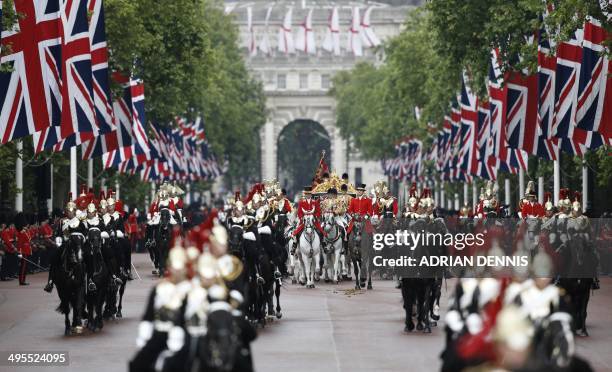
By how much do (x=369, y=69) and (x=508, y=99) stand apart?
3832 inches

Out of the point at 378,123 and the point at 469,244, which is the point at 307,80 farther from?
the point at 469,244

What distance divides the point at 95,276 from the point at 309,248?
11.5 meters

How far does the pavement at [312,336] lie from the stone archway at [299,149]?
154 metres

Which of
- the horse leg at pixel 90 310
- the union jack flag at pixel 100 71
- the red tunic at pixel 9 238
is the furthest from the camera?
the red tunic at pixel 9 238

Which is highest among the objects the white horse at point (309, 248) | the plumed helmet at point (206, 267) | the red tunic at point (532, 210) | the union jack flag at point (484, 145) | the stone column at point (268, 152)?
the stone column at point (268, 152)

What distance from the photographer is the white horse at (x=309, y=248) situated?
3878cm

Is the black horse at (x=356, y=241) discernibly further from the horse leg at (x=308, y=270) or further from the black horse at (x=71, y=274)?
the black horse at (x=71, y=274)

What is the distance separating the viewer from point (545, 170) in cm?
5681

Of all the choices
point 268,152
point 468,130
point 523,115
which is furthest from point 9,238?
point 268,152

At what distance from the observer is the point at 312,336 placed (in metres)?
27.1

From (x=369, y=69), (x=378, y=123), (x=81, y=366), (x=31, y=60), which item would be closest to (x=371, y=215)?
(x=31, y=60)

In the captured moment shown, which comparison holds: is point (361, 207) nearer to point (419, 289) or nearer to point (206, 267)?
point (419, 289)

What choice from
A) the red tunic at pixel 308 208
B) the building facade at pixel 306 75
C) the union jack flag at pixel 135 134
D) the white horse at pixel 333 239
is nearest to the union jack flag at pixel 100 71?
the red tunic at pixel 308 208

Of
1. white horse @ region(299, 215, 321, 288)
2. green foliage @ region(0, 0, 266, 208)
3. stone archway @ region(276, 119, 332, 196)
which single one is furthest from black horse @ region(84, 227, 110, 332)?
stone archway @ region(276, 119, 332, 196)
